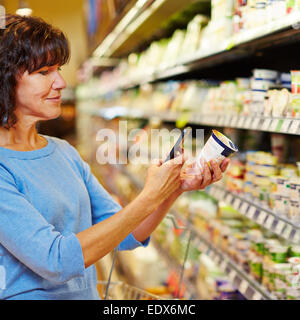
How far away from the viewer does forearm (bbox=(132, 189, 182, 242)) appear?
1.59m

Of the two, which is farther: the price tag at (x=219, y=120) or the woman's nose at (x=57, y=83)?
the price tag at (x=219, y=120)

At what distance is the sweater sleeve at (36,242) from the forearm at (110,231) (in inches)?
1.3

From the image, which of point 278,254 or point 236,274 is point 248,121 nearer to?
point 278,254

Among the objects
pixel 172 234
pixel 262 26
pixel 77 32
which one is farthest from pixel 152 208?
pixel 77 32

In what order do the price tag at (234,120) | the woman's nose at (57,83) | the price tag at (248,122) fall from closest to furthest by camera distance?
the woman's nose at (57,83), the price tag at (248,122), the price tag at (234,120)

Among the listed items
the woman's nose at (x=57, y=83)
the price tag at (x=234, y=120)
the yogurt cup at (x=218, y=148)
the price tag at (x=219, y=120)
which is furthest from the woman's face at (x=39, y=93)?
the price tag at (x=219, y=120)

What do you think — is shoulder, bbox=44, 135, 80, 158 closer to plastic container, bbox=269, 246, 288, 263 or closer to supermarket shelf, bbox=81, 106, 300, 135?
supermarket shelf, bbox=81, 106, 300, 135

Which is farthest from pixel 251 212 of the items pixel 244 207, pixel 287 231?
pixel 287 231

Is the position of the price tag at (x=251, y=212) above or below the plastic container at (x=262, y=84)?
below

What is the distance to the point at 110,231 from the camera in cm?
128

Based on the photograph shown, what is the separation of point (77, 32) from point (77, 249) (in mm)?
12631

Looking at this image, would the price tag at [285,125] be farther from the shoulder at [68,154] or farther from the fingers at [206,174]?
the shoulder at [68,154]

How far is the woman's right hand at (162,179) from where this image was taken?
4.39 ft
